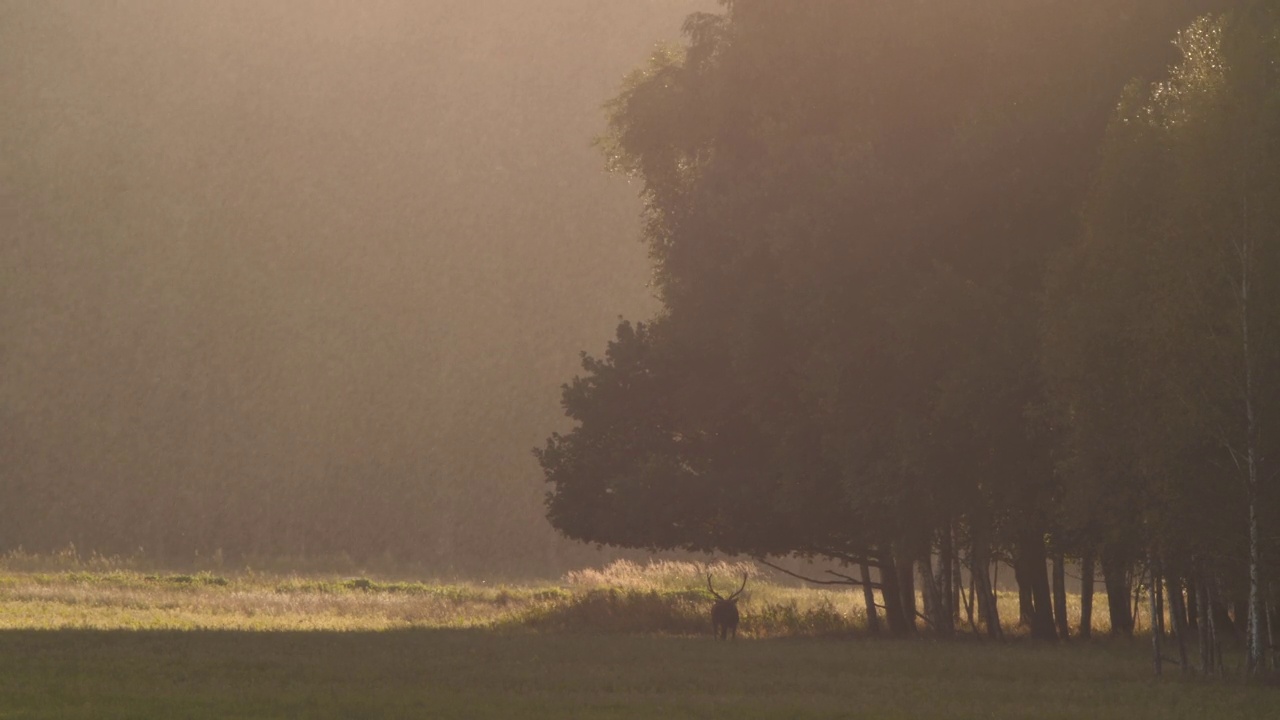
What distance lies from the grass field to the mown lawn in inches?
2.1

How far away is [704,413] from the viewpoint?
130 feet

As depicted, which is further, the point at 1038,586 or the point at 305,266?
the point at 305,266

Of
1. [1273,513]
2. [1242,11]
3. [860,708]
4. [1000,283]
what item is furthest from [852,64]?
[860,708]

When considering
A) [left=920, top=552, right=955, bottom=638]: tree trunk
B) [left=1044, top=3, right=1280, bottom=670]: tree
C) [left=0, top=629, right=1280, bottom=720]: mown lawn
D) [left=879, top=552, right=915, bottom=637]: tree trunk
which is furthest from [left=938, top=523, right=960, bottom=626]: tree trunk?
[left=1044, top=3, right=1280, bottom=670]: tree

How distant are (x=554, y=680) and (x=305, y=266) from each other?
448ft

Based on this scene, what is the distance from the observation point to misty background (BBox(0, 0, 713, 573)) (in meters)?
131

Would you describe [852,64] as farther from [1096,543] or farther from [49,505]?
[49,505]

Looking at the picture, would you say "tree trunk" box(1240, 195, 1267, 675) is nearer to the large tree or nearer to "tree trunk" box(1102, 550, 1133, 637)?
the large tree

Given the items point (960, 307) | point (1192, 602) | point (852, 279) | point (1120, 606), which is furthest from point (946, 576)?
point (960, 307)

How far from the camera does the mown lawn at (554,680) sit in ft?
65.6

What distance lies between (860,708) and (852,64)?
18394 mm

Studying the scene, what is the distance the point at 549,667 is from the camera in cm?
2598

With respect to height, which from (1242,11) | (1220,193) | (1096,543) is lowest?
(1096,543)

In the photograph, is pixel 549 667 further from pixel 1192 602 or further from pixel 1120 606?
pixel 1120 606
